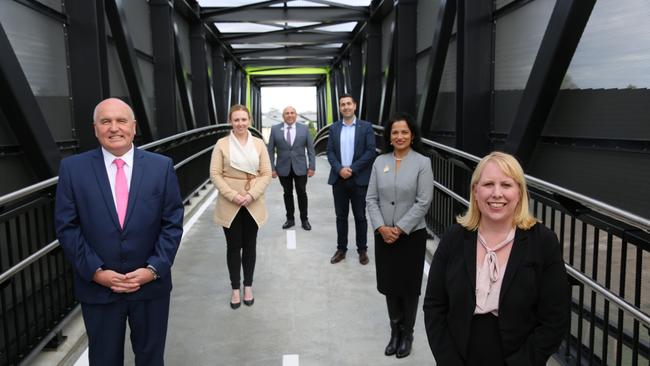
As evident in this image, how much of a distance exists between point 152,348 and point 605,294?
2.40 meters

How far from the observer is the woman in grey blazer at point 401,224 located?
12.1 ft

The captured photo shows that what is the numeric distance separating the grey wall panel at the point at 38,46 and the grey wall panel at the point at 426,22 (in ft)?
18.8

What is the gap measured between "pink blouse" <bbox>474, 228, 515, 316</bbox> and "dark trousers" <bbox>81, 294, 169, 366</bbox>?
1.69m

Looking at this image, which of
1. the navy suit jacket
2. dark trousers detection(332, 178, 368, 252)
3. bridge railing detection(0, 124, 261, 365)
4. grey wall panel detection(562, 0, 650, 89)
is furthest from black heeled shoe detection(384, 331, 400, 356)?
grey wall panel detection(562, 0, 650, 89)

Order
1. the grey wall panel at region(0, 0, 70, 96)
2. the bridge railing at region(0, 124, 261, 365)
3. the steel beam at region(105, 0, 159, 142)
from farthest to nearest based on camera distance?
the steel beam at region(105, 0, 159, 142) < the grey wall panel at region(0, 0, 70, 96) < the bridge railing at region(0, 124, 261, 365)

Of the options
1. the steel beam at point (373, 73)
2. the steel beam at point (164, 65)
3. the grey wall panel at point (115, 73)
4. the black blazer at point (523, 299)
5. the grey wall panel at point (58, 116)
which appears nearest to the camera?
the black blazer at point (523, 299)

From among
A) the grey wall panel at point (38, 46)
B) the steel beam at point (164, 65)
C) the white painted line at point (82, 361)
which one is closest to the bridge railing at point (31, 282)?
the white painted line at point (82, 361)

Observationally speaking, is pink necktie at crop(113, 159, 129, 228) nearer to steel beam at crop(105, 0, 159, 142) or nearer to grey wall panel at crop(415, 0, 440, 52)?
steel beam at crop(105, 0, 159, 142)

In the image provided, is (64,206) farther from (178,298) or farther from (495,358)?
(178,298)

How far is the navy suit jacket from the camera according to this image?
2572 millimetres

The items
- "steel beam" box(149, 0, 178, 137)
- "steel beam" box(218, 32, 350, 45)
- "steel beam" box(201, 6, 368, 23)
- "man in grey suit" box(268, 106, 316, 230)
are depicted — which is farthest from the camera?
"steel beam" box(218, 32, 350, 45)

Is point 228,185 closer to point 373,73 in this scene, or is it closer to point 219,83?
point 373,73

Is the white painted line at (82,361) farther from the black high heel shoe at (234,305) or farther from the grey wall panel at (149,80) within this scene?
the grey wall panel at (149,80)

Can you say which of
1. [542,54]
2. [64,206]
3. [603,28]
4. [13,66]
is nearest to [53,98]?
[13,66]
